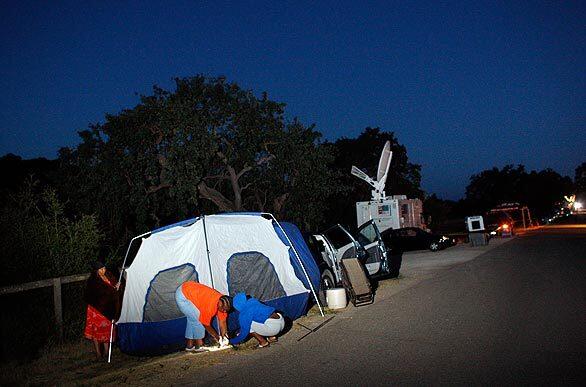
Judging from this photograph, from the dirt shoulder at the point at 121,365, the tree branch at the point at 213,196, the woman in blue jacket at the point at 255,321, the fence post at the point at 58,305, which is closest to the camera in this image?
the dirt shoulder at the point at 121,365

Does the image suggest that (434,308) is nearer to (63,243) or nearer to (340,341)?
(340,341)

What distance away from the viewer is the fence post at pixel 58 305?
29.0 ft

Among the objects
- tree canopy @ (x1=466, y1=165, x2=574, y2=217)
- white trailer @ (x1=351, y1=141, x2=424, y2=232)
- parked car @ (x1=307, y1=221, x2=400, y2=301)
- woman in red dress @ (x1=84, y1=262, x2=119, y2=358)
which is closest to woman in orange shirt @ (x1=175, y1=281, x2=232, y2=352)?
woman in red dress @ (x1=84, y1=262, x2=119, y2=358)

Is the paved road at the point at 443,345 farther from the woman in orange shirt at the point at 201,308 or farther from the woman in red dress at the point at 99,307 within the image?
the woman in red dress at the point at 99,307

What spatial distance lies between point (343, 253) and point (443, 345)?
725cm

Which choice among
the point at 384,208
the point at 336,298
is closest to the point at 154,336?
the point at 336,298

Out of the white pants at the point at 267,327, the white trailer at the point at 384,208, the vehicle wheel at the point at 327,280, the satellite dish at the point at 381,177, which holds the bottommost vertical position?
the white pants at the point at 267,327

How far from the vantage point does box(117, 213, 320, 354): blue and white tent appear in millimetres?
8938

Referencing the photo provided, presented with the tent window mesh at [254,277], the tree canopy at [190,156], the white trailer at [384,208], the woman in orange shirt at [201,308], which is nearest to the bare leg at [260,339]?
the woman in orange shirt at [201,308]

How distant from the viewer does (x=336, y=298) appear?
11414mm

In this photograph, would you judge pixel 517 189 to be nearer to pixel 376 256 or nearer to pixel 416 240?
pixel 416 240

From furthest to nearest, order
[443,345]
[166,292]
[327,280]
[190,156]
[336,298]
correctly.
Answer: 1. [190,156]
2. [327,280]
3. [336,298]
4. [166,292]
5. [443,345]

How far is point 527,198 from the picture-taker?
8800 centimetres

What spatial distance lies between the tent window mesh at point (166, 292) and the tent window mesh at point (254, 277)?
33.1 inches
